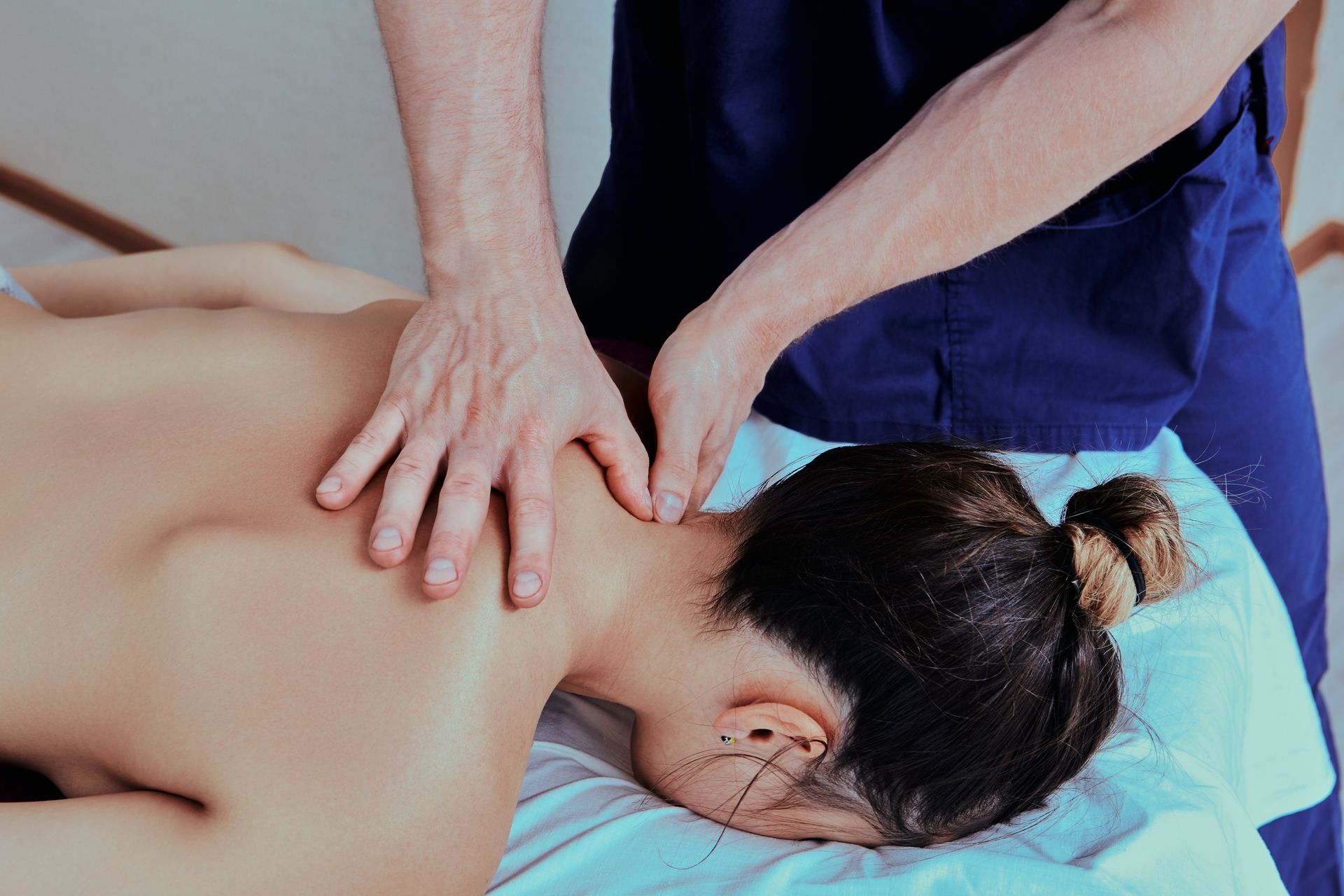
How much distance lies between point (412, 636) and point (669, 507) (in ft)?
0.97

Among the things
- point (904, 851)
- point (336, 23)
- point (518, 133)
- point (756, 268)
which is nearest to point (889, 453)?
point (756, 268)

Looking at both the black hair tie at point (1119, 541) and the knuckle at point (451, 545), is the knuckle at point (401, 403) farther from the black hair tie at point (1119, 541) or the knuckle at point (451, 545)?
the black hair tie at point (1119, 541)

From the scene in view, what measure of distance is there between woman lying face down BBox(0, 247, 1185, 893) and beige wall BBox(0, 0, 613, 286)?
1.19 m

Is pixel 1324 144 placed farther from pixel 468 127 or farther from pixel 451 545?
pixel 451 545

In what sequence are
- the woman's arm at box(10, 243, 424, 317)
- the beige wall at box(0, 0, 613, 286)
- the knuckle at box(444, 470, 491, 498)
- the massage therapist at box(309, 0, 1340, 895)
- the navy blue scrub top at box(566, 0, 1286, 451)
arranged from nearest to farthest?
1. the knuckle at box(444, 470, 491, 498)
2. the massage therapist at box(309, 0, 1340, 895)
3. the navy blue scrub top at box(566, 0, 1286, 451)
4. the woman's arm at box(10, 243, 424, 317)
5. the beige wall at box(0, 0, 613, 286)

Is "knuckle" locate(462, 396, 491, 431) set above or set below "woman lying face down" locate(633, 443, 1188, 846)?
above

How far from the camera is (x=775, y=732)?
1007 millimetres

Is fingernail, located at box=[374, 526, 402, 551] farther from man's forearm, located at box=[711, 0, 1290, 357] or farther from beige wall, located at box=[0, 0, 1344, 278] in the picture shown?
beige wall, located at box=[0, 0, 1344, 278]

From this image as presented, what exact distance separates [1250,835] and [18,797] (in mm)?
1181

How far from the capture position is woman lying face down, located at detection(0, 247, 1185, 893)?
2.69 feet

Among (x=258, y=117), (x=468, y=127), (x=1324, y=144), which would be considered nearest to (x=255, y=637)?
(x=468, y=127)

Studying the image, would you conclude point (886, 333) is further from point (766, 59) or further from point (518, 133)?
point (518, 133)

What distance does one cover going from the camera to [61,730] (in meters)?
0.90

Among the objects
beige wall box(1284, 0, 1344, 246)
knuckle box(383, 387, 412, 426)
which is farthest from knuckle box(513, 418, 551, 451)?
beige wall box(1284, 0, 1344, 246)
